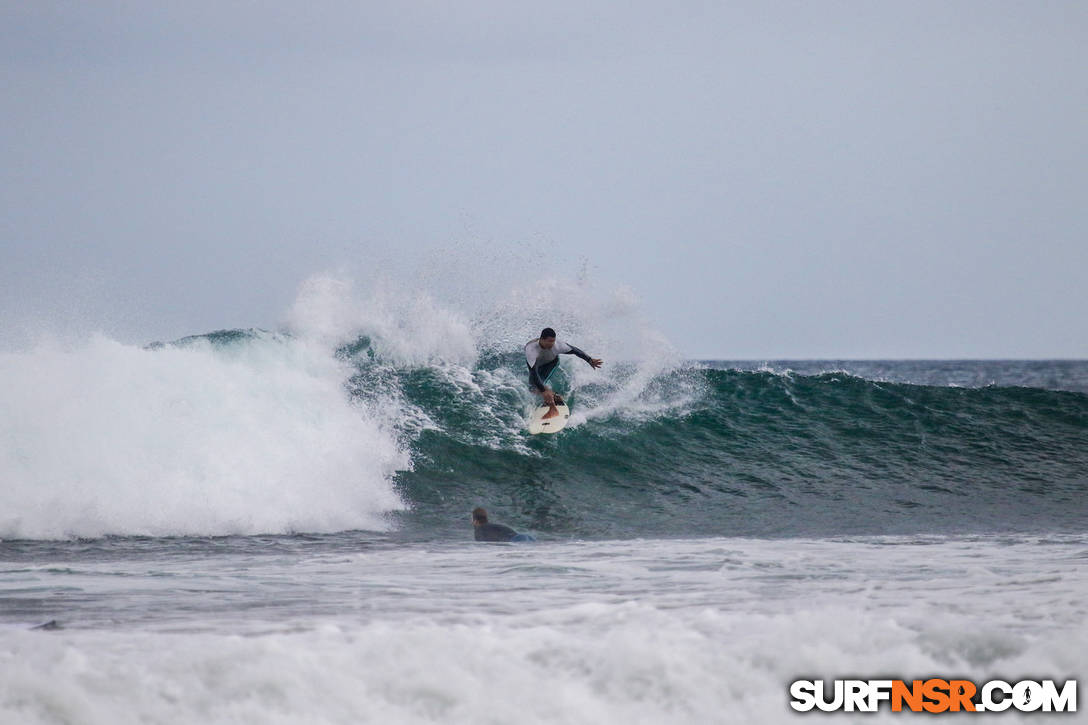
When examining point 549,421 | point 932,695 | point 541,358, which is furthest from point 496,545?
point 932,695

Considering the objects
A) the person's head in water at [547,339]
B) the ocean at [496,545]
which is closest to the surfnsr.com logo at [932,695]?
the ocean at [496,545]

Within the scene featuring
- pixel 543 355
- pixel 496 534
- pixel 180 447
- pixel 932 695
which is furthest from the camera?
pixel 543 355

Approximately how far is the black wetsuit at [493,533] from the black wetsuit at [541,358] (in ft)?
9.78

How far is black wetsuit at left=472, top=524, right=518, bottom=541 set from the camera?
977 centimetres

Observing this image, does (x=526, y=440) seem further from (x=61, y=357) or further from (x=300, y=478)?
Answer: (x=61, y=357)

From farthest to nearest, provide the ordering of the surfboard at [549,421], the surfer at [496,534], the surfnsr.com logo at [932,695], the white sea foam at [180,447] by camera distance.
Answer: the surfboard at [549,421], the white sea foam at [180,447], the surfer at [496,534], the surfnsr.com logo at [932,695]

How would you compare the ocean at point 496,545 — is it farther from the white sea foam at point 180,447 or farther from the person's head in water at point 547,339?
the person's head in water at point 547,339

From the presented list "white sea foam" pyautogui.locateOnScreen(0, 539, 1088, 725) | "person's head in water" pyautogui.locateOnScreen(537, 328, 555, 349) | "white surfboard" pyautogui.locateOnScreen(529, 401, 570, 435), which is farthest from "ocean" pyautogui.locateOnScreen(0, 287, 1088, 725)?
"person's head in water" pyautogui.locateOnScreen(537, 328, 555, 349)

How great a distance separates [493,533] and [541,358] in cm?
325

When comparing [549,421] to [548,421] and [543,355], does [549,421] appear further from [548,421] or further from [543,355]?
[543,355]

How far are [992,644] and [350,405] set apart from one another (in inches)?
393

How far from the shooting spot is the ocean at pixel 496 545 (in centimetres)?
489

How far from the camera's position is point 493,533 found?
32.2 feet

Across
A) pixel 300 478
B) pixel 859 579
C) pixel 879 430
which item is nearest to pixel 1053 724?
pixel 859 579
